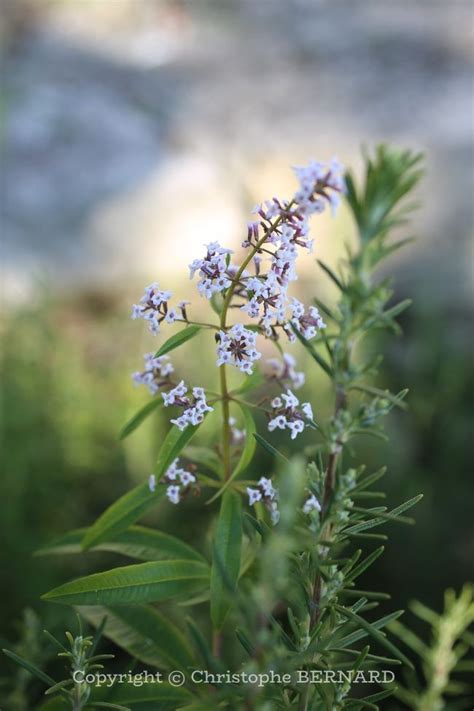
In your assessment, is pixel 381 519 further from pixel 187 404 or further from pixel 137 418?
pixel 137 418

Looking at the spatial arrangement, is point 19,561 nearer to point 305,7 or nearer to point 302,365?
point 302,365

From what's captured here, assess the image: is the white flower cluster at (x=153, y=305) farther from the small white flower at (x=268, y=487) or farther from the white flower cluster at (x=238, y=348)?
the small white flower at (x=268, y=487)

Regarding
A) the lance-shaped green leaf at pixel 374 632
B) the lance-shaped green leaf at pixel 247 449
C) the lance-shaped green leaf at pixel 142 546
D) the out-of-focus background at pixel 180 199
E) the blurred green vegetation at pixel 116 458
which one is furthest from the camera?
the out-of-focus background at pixel 180 199

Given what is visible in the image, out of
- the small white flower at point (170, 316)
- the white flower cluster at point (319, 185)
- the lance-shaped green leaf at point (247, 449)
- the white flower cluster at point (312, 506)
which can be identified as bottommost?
the white flower cluster at point (312, 506)

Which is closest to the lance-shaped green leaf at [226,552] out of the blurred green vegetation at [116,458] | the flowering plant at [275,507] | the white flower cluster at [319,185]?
the flowering plant at [275,507]

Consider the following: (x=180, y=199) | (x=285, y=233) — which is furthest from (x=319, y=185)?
(x=180, y=199)

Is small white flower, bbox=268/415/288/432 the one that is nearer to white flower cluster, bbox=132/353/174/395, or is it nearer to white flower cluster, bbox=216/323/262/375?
white flower cluster, bbox=216/323/262/375

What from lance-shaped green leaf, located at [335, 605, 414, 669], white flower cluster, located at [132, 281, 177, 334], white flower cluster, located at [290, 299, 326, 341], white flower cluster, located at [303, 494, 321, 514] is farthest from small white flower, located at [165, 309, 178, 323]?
lance-shaped green leaf, located at [335, 605, 414, 669]
